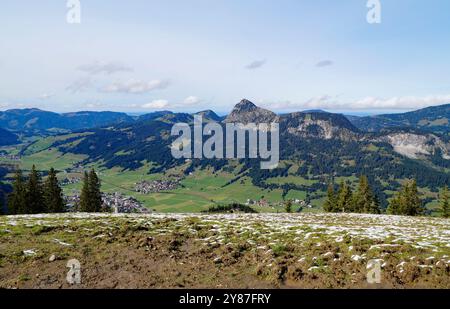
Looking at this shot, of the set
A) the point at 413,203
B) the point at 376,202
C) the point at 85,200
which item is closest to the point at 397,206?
the point at 413,203

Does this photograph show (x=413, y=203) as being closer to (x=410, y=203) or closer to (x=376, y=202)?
(x=410, y=203)

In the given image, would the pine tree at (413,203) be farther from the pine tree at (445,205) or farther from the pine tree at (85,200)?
the pine tree at (85,200)

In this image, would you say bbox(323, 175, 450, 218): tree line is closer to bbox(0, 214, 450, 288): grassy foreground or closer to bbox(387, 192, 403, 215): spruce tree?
bbox(387, 192, 403, 215): spruce tree

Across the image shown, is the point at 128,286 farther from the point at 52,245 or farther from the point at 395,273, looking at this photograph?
the point at 395,273

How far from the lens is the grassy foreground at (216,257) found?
1666 centimetres

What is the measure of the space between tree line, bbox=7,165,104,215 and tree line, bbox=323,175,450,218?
6187 centimetres

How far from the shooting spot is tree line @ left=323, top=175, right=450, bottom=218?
78.2 meters

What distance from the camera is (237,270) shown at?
18.3 metres

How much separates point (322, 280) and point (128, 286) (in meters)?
9.92

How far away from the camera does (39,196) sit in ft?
240

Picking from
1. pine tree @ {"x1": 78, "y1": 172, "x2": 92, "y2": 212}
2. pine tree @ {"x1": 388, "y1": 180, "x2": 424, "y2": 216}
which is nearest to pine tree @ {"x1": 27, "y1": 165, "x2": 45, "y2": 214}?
pine tree @ {"x1": 78, "y1": 172, "x2": 92, "y2": 212}

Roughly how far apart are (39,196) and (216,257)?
220ft

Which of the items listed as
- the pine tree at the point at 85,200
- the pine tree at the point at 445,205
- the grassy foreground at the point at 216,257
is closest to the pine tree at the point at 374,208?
the pine tree at the point at 445,205
